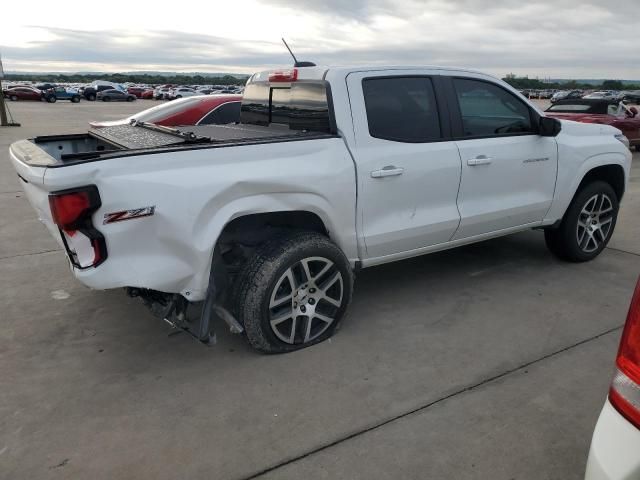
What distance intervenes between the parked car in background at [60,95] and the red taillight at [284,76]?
158 ft

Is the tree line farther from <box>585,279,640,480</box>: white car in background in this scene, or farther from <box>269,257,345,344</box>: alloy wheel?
<box>585,279,640,480</box>: white car in background

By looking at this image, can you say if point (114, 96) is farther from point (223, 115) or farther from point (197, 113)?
point (223, 115)

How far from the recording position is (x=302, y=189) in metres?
3.35

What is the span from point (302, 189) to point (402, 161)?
83 cm

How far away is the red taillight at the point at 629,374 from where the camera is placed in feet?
5.23

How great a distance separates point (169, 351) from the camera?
11.9ft

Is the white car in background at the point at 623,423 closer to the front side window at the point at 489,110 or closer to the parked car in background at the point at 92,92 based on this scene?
the front side window at the point at 489,110

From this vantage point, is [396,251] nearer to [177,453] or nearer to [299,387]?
[299,387]

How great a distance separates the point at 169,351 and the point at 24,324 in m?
1.24

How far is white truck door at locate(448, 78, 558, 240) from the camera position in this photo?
13.7 feet

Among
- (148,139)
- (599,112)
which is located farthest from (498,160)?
(599,112)

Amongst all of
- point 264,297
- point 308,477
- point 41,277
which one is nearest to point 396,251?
point 264,297

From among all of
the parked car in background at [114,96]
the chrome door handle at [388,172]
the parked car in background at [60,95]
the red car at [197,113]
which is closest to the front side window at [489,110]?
the chrome door handle at [388,172]

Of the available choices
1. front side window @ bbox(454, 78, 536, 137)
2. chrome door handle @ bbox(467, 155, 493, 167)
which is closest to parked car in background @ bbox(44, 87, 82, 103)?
front side window @ bbox(454, 78, 536, 137)
